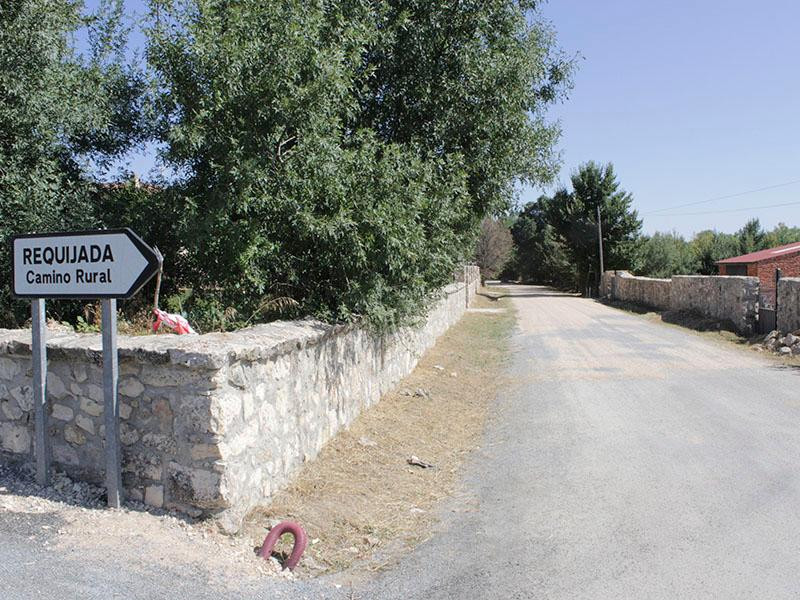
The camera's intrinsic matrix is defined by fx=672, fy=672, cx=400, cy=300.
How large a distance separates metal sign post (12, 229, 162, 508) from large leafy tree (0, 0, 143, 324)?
3649 millimetres

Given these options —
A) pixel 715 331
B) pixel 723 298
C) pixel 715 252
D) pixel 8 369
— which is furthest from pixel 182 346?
pixel 715 252

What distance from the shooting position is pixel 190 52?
7293mm

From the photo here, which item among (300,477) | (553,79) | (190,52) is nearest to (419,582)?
(300,477)

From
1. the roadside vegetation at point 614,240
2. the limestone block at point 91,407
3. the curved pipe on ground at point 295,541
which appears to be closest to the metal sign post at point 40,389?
the limestone block at point 91,407

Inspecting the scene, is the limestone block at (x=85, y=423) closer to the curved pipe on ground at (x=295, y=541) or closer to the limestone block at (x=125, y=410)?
the limestone block at (x=125, y=410)

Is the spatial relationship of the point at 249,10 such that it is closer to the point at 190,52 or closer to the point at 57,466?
the point at 190,52

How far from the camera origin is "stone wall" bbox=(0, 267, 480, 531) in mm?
4414

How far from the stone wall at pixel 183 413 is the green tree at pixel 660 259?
4966 cm

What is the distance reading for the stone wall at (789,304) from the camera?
52.3ft

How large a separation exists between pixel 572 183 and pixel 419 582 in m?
51.2

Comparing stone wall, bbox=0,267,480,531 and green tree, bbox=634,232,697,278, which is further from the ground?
green tree, bbox=634,232,697,278

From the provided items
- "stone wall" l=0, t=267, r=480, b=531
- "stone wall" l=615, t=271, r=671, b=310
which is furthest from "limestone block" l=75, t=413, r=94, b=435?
"stone wall" l=615, t=271, r=671, b=310

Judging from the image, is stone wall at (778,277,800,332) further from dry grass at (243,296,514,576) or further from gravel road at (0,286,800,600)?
dry grass at (243,296,514,576)

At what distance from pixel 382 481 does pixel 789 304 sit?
1416cm
